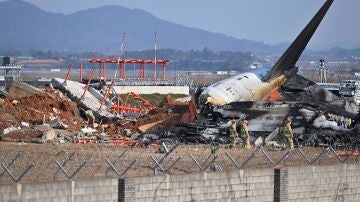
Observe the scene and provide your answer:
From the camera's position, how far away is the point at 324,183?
30.1m

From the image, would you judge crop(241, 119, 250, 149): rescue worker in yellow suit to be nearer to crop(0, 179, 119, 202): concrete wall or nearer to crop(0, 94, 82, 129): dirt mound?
crop(0, 94, 82, 129): dirt mound

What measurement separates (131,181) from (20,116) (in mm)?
26572

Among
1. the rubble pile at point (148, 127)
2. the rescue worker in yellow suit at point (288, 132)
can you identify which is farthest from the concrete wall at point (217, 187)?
the rubble pile at point (148, 127)

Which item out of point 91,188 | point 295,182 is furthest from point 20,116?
point 91,188

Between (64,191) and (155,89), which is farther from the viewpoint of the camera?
(155,89)

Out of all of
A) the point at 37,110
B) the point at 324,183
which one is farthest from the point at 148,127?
the point at 324,183

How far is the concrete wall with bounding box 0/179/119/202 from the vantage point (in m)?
22.4

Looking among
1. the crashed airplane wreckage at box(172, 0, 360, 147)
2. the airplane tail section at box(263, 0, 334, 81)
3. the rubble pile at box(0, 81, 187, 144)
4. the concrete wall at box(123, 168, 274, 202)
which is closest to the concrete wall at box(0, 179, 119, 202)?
the concrete wall at box(123, 168, 274, 202)

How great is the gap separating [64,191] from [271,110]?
A: 25.1 meters

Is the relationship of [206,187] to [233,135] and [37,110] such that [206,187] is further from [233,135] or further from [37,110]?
[37,110]

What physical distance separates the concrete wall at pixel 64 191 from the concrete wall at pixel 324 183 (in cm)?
625

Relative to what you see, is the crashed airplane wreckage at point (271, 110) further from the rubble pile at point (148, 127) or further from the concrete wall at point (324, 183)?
the concrete wall at point (324, 183)

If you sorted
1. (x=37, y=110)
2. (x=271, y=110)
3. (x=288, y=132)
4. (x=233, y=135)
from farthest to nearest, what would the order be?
(x=37, y=110) < (x=271, y=110) < (x=288, y=132) < (x=233, y=135)

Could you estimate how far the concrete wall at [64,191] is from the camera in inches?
883
